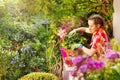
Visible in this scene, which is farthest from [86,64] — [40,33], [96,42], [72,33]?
[40,33]

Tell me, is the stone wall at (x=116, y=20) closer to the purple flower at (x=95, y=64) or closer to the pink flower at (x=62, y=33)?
the pink flower at (x=62, y=33)

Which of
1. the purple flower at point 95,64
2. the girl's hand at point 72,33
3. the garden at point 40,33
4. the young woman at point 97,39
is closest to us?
the purple flower at point 95,64

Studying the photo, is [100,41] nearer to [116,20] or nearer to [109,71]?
[116,20]

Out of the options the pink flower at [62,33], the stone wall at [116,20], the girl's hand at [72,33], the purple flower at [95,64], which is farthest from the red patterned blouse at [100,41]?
the purple flower at [95,64]

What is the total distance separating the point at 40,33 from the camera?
422 cm

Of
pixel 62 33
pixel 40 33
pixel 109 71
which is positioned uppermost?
pixel 109 71

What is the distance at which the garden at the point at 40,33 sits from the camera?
3.31 metres

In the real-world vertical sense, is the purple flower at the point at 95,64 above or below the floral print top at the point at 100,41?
above

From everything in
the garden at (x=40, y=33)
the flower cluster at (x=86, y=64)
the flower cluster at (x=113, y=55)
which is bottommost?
the garden at (x=40, y=33)

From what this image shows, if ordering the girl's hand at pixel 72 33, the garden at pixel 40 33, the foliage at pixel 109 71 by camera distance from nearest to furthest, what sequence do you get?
the foliage at pixel 109 71 → the girl's hand at pixel 72 33 → the garden at pixel 40 33

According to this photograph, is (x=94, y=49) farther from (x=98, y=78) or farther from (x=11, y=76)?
(x=11, y=76)

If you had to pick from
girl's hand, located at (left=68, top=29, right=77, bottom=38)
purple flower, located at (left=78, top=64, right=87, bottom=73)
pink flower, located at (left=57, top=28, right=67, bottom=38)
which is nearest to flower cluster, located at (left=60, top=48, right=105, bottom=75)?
purple flower, located at (left=78, top=64, right=87, bottom=73)

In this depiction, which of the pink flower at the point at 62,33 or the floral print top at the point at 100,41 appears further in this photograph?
the pink flower at the point at 62,33

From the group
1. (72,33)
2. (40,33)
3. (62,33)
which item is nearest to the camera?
(72,33)
